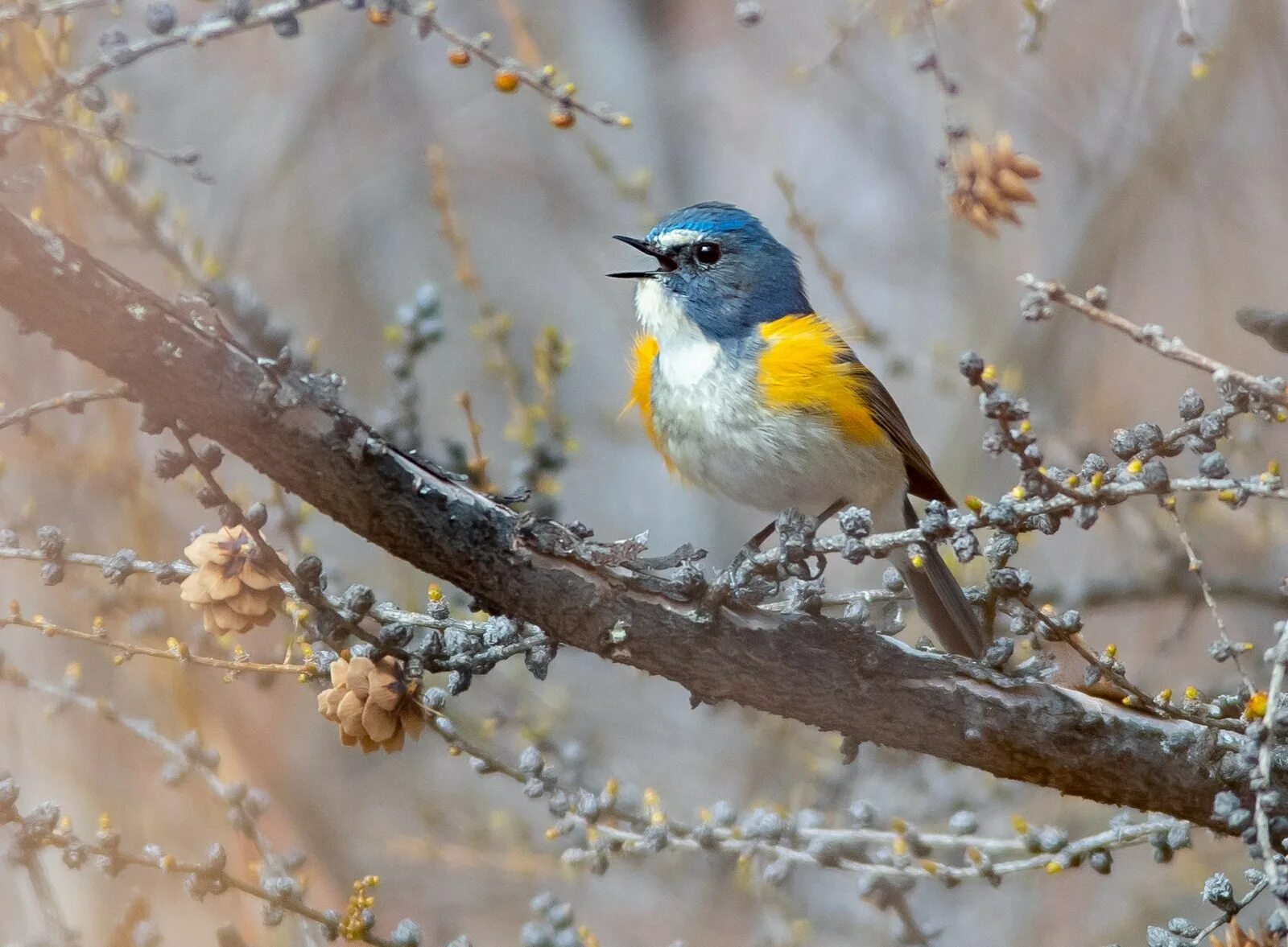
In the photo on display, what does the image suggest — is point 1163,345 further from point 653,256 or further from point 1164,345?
point 653,256

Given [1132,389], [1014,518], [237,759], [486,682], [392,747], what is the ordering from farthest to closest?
[1132,389] → [486,682] → [237,759] → [392,747] → [1014,518]

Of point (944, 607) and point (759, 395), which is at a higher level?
point (759, 395)

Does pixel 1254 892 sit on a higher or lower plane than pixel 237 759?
lower

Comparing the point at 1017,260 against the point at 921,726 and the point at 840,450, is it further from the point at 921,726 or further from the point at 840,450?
the point at 921,726

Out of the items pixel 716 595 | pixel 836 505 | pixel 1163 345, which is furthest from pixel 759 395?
pixel 1163 345

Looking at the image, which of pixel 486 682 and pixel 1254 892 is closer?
pixel 1254 892

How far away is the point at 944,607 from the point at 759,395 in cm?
74

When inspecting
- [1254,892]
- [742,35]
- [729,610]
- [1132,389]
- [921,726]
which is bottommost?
[1254,892]

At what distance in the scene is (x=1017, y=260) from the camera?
17.9ft

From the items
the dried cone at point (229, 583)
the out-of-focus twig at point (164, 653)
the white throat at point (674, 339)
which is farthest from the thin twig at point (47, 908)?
the white throat at point (674, 339)

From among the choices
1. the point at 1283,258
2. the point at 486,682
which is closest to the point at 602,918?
the point at 486,682


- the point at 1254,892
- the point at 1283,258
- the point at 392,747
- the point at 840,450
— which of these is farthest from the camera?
the point at 1283,258

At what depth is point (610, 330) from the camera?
7.30 m

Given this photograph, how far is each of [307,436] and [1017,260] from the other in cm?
419
